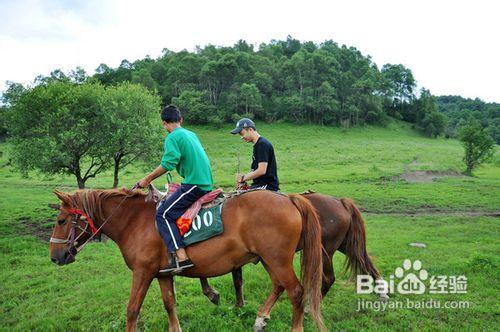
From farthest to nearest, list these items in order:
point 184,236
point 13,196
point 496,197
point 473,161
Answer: point 473,161
point 13,196
point 496,197
point 184,236

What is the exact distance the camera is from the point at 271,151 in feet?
20.3

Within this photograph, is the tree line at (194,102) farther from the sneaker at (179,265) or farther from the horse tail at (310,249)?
the horse tail at (310,249)

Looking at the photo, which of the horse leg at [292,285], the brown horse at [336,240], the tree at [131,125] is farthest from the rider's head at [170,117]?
the tree at [131,125]

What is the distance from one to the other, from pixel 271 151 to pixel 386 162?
29.4 meters

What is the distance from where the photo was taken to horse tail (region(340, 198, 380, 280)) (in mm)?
6426

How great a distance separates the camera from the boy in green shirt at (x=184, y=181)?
4.88 metres

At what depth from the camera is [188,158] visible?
201 inches

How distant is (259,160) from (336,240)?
6.67ft

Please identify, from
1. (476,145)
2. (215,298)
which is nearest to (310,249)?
(215,298)

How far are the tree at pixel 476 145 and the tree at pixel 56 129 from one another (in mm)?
28519

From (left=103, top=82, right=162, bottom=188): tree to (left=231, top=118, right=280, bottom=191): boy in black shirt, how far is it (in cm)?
983

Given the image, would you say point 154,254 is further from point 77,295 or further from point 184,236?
point 77,295

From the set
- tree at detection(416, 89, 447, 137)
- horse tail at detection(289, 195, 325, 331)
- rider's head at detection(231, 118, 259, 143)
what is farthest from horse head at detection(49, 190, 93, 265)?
tree at detection(416, 89, 447, 137)

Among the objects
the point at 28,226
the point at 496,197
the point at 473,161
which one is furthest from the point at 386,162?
the point at 28,226
